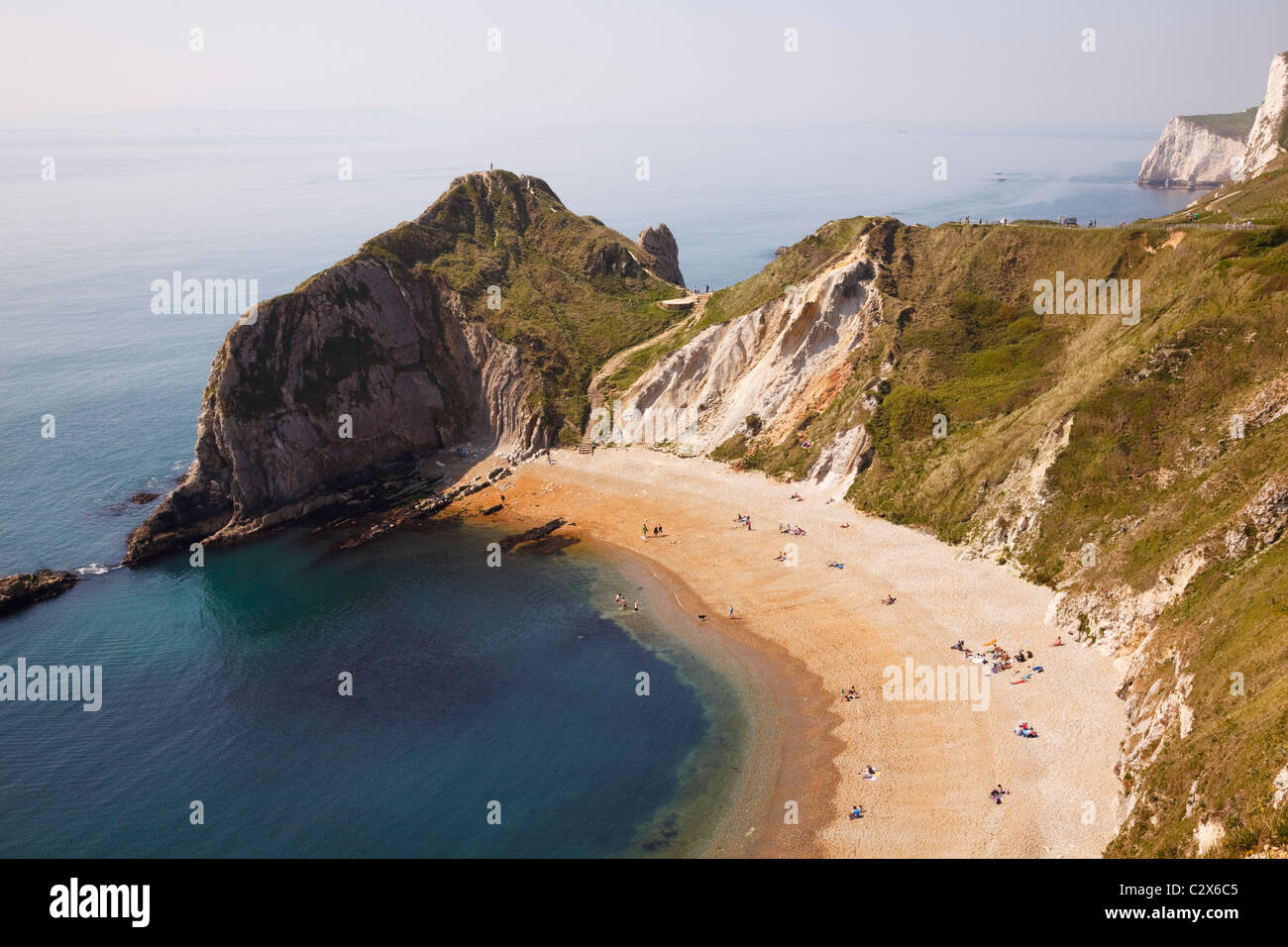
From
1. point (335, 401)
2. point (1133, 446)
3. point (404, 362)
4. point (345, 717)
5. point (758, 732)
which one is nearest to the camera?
point (758, 732)

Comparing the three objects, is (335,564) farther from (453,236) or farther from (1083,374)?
(1083,374)

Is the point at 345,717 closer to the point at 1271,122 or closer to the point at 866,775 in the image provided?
the point at 866,775

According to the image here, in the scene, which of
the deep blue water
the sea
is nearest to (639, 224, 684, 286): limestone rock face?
the sea

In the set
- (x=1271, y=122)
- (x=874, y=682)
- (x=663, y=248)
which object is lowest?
(x=874, y=682)

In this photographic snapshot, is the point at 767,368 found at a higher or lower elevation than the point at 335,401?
higher

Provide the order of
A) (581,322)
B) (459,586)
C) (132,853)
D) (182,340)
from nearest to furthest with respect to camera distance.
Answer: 1. (132,853)
2. (459,586)
3. (581,322)
4. (182,340)

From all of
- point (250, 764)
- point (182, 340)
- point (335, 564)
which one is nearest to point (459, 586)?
point (335, 564)

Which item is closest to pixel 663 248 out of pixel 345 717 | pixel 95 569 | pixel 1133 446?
pixel 95 569
